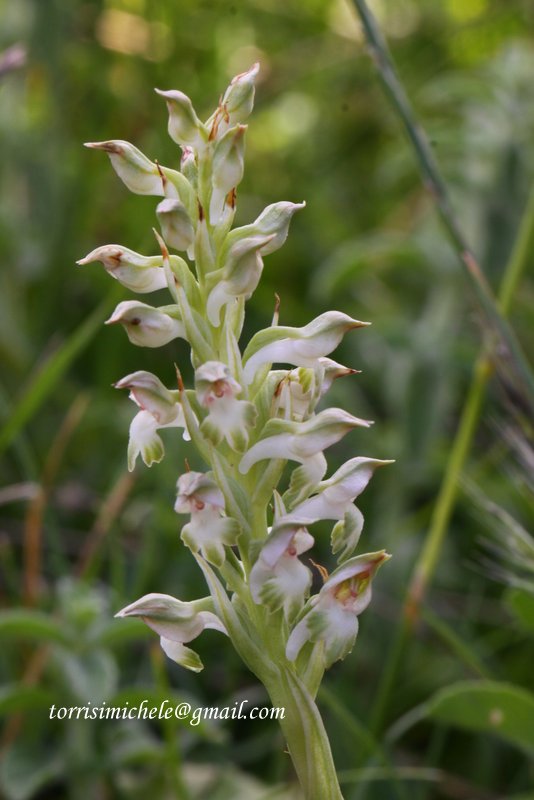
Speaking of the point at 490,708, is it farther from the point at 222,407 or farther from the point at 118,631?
the point at 222,407

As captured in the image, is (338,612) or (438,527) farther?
(438,527)

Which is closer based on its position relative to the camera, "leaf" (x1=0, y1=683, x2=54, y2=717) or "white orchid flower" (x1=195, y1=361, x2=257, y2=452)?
"white orchid flower" (x1=195, y1=361, x2=257, y2=452)

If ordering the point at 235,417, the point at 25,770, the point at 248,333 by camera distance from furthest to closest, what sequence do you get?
1. the point at 248,333
2. the point at 25,770
3. the point at 235,417

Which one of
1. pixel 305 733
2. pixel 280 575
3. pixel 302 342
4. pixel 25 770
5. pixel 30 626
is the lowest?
pixel 25 770

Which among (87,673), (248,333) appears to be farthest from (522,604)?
(248,333)

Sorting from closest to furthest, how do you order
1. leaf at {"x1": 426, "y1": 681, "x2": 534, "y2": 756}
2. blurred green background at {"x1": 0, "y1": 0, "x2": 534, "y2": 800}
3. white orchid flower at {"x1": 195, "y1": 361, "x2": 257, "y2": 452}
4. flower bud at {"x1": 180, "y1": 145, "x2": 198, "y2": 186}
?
1. white orchid flower at {"x1": 195, "y1": 361, "x2": 257, "y2": 452}
2. flower bud at {"x1": 180, "y1": 145, "x2": 198, "y2": 186}
3. leaf at {"x1": 426, "y1": 681, "x2": 534, "y2": 756}
4. blurred green background at {"x1": 0, "y1": 0, "x2": 534, "y2": 800}

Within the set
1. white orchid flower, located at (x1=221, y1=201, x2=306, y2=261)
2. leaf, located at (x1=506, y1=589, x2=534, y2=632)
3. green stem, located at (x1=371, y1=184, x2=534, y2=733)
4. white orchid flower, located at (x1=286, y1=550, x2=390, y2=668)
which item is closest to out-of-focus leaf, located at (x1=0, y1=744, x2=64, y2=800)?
green stem, located at (x1=371, y1=184, x2=534, y2=733)

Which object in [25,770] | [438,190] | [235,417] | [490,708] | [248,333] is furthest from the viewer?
[248,333]

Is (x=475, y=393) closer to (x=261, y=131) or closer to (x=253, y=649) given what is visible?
(x=253, y=649)

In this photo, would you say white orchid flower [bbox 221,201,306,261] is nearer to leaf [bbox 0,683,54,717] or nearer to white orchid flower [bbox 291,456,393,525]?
white orchid flower [bbox 291,456,393,525]
